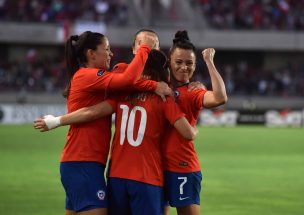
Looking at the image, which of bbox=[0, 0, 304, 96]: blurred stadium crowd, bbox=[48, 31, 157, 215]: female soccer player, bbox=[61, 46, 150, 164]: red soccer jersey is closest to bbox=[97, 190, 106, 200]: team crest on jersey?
bbox=[48, 31, 157, 215]: female soccer player

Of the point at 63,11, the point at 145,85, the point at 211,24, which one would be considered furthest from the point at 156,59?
the point at 211,24

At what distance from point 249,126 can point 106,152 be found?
28.5m

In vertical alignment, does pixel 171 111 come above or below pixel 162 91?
below

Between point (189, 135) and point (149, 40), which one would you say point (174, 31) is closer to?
point (149, 40)

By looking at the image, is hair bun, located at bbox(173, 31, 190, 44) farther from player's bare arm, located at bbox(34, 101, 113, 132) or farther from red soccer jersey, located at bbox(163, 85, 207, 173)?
player's bare arm, located at bbox(34, 101, 113, 132)

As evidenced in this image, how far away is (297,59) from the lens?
44.7 m

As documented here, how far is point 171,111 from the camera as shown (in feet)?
19.5

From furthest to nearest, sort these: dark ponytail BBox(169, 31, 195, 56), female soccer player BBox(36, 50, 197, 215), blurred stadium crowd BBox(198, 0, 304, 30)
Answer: blurred stadium crowd BBox(198, 0, 304, 30)
dark ponytail BBox(169, 31, 195, 56)
female soccer player BBox(36, 50, 197, 215)

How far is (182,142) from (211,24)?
119 ft

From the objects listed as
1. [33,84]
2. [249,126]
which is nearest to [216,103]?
[249,126]

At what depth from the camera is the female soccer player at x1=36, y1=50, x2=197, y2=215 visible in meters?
5.84

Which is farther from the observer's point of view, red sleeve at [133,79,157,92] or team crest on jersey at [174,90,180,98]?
team crest on jersey at [174,90,180,98]

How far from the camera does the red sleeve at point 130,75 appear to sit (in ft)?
19.3

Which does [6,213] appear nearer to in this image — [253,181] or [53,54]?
[253,181]
